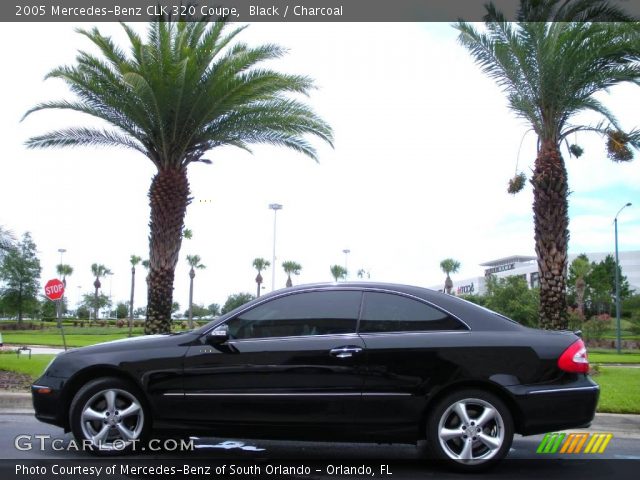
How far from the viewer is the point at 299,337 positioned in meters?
5.18

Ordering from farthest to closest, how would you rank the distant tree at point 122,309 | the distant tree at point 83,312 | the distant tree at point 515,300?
1. the distant tree at point 122,309
2. the distant tree at point 83,312
3. the distant tree at point 515,300

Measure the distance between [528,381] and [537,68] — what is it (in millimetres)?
10170

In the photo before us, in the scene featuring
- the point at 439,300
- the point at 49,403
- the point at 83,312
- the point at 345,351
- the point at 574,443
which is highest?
the point at 439,300

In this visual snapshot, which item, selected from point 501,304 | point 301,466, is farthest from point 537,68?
point 501,304

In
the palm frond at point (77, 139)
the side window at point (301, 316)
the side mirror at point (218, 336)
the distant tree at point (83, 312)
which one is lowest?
the distant tree at point (83, 312)

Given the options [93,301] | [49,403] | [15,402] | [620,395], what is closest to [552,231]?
[620,395]

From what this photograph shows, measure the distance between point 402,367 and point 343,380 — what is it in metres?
0.49

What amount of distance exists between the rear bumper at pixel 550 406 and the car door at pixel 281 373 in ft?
4.33

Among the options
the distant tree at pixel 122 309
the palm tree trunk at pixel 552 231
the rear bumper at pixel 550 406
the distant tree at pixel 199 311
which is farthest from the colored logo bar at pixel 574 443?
the distant tree at pixel 122 309

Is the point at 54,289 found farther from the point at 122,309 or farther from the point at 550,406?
the point at 122,309

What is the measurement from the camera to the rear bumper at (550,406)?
4906 millimetres

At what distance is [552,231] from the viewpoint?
13.7 meters

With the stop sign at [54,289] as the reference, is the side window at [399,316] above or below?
below

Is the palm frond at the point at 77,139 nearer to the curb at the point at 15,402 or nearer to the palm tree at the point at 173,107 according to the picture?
the palm tree at the point at 173,107
